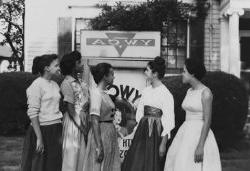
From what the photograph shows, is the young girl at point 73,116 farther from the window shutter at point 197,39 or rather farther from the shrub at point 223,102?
the window shutter at point 197,39

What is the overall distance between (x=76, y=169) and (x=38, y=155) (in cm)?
50

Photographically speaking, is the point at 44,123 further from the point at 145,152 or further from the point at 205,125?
the point at 205,125

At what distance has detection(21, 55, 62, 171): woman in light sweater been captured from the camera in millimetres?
5191

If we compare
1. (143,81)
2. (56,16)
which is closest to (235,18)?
(56,16)

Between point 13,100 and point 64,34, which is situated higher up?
point 64,34

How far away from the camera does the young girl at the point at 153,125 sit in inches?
216

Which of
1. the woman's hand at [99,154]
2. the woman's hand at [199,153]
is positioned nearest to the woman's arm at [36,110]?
the woman's hand at [99,154]

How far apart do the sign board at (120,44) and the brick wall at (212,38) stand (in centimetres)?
553

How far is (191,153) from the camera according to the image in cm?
533

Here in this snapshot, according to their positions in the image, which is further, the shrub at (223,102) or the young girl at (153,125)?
the shrub at (223,102)

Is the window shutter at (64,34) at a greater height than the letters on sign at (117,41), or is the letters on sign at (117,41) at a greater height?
the window shutter at (64,34)

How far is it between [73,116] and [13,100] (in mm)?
6898

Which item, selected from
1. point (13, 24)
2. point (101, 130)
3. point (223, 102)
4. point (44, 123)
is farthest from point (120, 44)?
point (13, 24)

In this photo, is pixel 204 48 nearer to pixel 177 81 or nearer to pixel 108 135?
pixel 177 81
